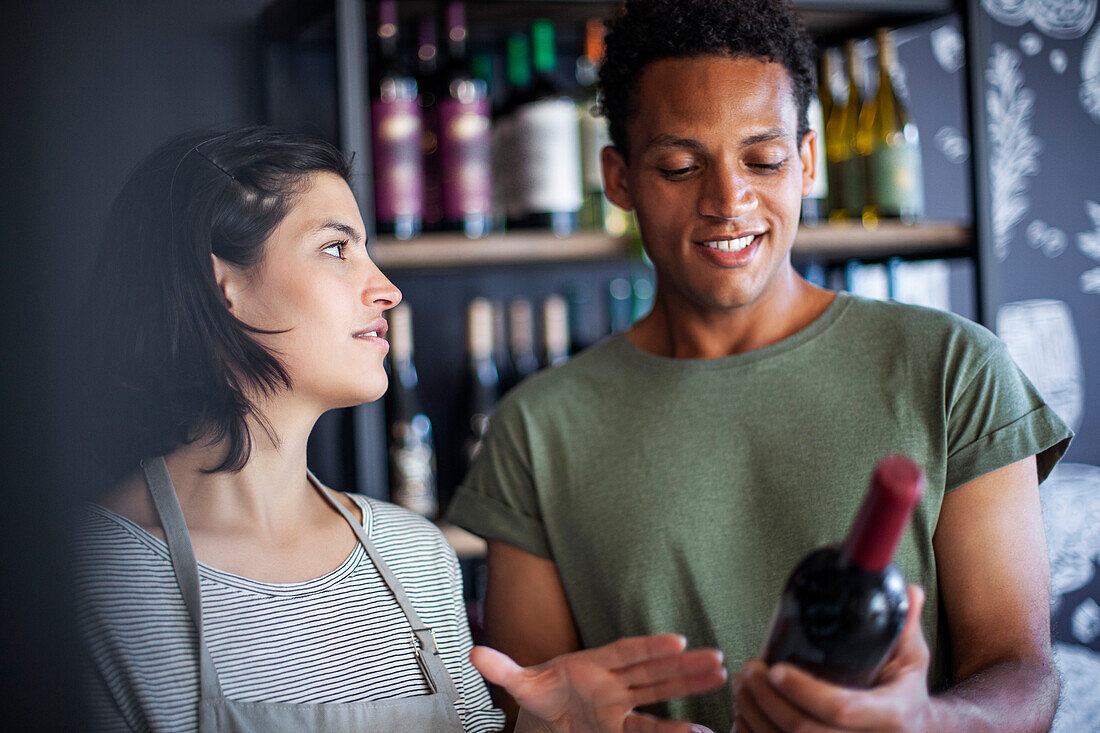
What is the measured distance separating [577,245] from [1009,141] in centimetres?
100

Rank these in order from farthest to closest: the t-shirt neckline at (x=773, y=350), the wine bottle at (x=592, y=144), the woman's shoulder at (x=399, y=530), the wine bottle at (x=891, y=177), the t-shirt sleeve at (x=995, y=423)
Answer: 1. the wine bottle at (x=891, y=177)
2. the wine bottle at (x=592, y=144)
3. the t-shirt neckline at (x=773, y=350)
4. the t-shirt sleeve at (x=995, y=423)
5. the woman's shoulder at (x=399, y=530)

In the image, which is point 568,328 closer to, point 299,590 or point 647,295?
point 647,295

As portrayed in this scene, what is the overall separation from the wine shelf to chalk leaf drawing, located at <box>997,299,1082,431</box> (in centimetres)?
48

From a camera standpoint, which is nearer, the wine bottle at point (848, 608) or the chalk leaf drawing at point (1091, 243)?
the wine bottle at point (848, 608)

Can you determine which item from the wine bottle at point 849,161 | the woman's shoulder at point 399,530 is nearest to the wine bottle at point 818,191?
the wine bottle at point 849,161

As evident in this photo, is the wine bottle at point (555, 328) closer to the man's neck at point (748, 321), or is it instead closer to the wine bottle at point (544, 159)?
the wine bottle at point (544, 159)

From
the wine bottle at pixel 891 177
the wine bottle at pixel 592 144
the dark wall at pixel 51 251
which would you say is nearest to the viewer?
the dark wall at pixel 51 251

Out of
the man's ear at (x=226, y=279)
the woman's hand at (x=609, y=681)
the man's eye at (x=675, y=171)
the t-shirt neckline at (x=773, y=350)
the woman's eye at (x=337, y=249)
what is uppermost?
the man's eye at (x=675, y=171)

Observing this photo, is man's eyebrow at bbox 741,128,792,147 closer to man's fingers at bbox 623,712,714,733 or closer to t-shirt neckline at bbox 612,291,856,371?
t-shirt neckline at bbox 612,291,856,371

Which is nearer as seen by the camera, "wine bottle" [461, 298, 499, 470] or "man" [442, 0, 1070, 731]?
"man" [442, 0, 1070, 731]

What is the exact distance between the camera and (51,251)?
1.42ft

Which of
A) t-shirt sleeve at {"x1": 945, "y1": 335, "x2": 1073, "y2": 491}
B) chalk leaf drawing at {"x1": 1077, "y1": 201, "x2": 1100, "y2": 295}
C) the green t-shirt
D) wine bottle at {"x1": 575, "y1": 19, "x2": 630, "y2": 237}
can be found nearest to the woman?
the green t-shirt

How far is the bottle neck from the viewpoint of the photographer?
297 mm

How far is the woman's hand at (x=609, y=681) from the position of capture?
44cm
